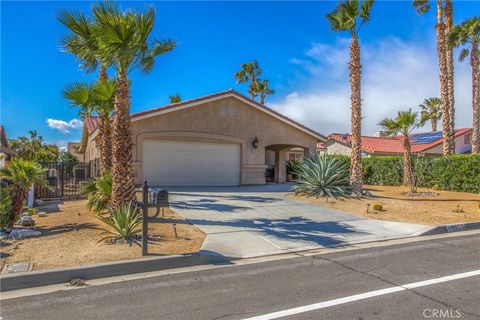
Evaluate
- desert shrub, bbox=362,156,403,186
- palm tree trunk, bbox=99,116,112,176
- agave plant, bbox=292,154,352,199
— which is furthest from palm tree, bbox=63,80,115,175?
desert shrub, bbox=362,156,403,186

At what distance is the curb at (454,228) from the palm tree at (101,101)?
10420mm

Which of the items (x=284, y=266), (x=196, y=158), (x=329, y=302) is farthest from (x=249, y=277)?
(x=196, y=158)

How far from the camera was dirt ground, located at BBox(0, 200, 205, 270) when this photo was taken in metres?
6.39

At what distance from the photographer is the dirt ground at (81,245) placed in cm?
639

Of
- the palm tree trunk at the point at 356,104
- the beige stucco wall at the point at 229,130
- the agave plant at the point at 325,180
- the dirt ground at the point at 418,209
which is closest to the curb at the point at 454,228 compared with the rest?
the dirt ground at the point at 418,209

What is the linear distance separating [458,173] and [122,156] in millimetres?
17921

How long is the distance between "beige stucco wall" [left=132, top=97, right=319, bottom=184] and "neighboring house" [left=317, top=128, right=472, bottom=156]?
14.2 m

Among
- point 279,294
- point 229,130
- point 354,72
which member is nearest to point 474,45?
point 354,72

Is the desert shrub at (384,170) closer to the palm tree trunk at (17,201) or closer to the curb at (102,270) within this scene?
the curb at (102,270)

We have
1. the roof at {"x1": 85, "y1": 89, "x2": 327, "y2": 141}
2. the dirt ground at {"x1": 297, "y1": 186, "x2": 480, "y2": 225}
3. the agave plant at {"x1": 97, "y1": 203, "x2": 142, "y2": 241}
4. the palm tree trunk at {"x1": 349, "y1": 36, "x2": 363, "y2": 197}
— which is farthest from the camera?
the roof at {"x1": 85, "y1": 89, "x2": 327, "y2": 141}

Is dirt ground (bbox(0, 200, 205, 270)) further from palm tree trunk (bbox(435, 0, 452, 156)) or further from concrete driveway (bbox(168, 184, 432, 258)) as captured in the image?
palm tree trunk (bbox(435, 0, 452, 156))

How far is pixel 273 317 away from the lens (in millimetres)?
4328

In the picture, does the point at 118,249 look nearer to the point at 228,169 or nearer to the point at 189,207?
the point at 189,207

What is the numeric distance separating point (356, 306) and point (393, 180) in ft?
65.1
